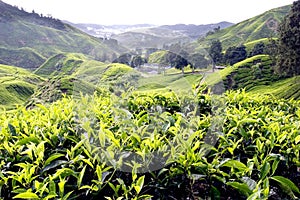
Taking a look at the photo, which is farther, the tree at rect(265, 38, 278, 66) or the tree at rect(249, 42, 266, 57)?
the tree at rect(249, 42, 266, 57)

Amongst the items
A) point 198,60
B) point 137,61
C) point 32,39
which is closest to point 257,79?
point 198,60

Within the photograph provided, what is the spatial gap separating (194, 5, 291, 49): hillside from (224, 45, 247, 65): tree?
79.8 ft

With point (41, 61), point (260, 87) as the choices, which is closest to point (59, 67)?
point (41, 61)

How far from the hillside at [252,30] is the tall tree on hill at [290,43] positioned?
158ft

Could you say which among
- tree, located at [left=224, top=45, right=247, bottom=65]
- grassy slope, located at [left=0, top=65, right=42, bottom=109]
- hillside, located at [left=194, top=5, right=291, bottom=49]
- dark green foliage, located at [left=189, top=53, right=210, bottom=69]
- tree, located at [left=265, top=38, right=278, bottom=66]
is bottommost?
grassy slope, located at [left=0, top=65, right=42, bottom=109]

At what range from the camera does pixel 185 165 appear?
154 centimetres

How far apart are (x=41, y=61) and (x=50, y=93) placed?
57.6 m

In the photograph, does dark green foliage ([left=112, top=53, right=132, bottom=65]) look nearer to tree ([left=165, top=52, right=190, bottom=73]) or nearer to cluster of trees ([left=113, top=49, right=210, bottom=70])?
cluster of trees ([left=113, top=49, right=210, bottom=70])

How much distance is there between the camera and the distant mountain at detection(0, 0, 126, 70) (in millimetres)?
89062

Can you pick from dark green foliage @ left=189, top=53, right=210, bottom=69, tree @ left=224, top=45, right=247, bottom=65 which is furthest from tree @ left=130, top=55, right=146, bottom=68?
tree @ left=224, top=45, right=247, bottom=65

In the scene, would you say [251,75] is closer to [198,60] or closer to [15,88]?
[15,88]

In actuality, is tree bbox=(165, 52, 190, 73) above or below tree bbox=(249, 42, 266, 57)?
above

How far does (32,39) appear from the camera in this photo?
4097 inches

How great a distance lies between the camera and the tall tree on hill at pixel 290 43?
90.1 ft
